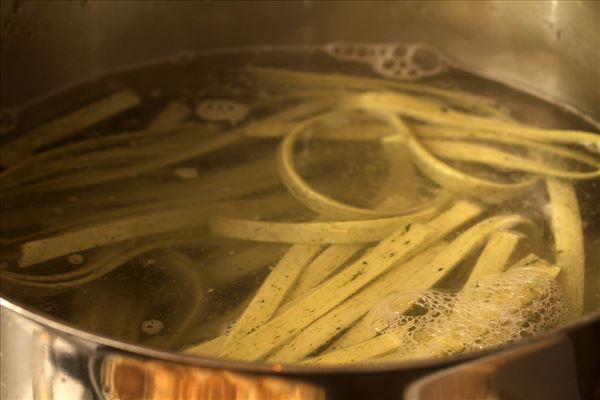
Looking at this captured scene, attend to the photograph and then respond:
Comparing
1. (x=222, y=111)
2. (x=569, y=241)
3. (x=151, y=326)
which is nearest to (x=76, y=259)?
(x=151, y=326)

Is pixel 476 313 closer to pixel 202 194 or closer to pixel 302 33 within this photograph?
pixel 202 194

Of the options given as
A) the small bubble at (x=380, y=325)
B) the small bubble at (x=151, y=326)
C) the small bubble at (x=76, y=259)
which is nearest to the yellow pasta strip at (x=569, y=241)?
the small bubble at (x=380, y=325)

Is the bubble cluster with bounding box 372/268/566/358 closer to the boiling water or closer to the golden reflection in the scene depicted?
the boiling water

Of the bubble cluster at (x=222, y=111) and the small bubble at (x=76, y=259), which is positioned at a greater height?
the bubble cluster at (x=222, y=111)

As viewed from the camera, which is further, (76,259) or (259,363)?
(76,259)

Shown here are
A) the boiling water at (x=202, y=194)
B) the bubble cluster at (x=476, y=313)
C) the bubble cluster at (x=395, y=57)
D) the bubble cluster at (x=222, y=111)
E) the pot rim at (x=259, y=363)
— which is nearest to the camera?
the pot rim at (x=259, y=363)

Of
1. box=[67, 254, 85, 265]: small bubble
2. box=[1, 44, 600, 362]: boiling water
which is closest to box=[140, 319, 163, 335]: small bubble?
box=[1, 44, 600, 362]: boiling water

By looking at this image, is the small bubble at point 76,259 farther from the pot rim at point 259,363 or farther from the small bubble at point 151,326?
the pot rim at point 259,363
